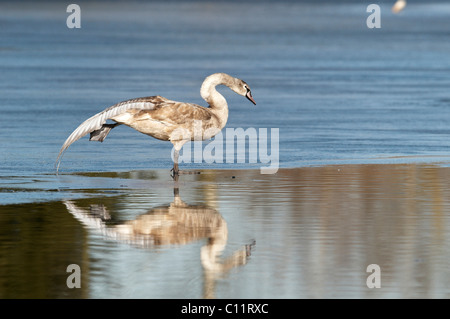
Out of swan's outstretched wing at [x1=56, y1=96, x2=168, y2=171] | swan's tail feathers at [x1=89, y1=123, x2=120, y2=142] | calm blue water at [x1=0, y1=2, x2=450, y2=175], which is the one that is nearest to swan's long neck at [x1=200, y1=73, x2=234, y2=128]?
calm blue water at [x1=0, y1=2, x2=450, y2=175]

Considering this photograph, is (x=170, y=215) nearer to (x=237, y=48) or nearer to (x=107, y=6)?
(x=237, y=48)

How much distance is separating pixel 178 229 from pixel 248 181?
3.13m

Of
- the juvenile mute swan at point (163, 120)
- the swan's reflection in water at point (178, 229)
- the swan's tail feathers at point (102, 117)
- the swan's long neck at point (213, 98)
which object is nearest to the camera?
the swan's reflection in water at point (178, 229)

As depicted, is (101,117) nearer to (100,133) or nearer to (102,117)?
(102,117)

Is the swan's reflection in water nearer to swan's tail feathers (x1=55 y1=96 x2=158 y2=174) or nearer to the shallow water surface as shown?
the shallow water surface

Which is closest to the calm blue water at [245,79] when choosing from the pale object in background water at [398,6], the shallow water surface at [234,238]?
the shallow water surface at [234,238]

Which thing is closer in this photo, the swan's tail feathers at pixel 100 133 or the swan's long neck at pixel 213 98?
the swan's tail feathers at pixel 100 133

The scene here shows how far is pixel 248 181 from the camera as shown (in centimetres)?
1252

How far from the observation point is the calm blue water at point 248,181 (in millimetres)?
7820

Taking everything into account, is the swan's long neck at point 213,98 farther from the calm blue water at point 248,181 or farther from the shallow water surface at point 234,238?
the shallow water surface at point 234,238

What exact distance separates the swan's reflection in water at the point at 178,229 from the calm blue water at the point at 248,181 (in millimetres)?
47

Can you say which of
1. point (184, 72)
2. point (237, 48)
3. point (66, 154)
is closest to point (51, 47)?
point (237, 48)

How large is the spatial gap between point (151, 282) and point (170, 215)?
2.62 meters

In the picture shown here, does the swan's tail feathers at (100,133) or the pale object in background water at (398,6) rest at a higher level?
the pale object in background water at (398,6)
